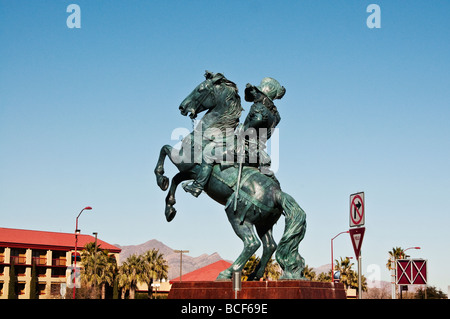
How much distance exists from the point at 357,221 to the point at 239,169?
10.4 feet

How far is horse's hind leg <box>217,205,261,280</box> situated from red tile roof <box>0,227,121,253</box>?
57.6 meters

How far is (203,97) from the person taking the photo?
11711 mm

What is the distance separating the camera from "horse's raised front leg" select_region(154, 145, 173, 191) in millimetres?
11906

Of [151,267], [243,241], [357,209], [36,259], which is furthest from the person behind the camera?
[36,259]

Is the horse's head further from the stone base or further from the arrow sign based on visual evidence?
the arrow sign

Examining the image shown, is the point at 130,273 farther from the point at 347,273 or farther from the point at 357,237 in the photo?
the point at 357,237

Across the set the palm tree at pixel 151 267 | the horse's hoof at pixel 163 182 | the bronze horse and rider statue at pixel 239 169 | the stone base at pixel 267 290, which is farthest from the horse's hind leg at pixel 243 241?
the palm tree at pixel 151 267

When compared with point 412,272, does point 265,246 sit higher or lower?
higher

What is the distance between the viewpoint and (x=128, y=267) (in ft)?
175

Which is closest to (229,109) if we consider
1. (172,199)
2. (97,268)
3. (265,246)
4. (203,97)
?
(203,97)

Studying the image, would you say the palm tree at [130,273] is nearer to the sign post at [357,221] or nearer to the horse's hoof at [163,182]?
the horse's hoof at [163,182]

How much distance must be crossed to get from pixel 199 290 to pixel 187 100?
3728 mm

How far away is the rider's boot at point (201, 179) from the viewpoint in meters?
11.2
